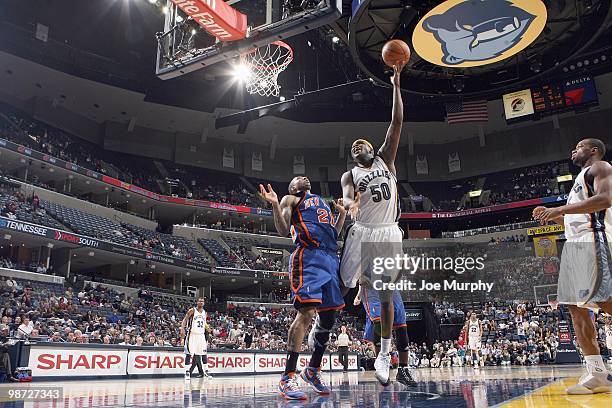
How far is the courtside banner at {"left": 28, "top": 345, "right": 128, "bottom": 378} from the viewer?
1015cm

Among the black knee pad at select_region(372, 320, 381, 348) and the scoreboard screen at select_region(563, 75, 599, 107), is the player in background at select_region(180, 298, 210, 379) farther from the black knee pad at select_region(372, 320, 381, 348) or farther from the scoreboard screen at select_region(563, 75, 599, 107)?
the scoreboard screen at select_region(563, 75, 599, 107)

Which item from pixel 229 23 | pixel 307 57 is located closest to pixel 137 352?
pixel 229 23

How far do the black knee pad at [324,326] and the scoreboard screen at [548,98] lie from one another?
18.6 meters

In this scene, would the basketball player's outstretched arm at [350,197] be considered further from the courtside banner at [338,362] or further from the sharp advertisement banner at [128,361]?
the courtside banner at [338,362]

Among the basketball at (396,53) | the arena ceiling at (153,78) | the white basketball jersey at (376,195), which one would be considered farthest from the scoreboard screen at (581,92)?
the white basketball jersey at (376,195)

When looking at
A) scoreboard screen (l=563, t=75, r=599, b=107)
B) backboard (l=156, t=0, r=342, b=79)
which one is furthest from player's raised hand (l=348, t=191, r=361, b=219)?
scoreboard screen (l=563, t=75, r=599, b=107)

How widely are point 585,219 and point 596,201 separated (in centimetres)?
39

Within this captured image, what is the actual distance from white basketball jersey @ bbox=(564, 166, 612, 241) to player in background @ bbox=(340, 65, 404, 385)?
1.46m

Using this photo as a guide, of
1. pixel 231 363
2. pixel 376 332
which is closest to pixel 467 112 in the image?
pixel 231 363

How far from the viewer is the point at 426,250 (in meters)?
33.2

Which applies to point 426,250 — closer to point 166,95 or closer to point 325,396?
point 166,95

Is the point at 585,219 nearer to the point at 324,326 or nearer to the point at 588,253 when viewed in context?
the point at 588,253

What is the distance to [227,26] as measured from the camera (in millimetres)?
7941

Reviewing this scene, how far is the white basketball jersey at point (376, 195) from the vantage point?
4.88 m
